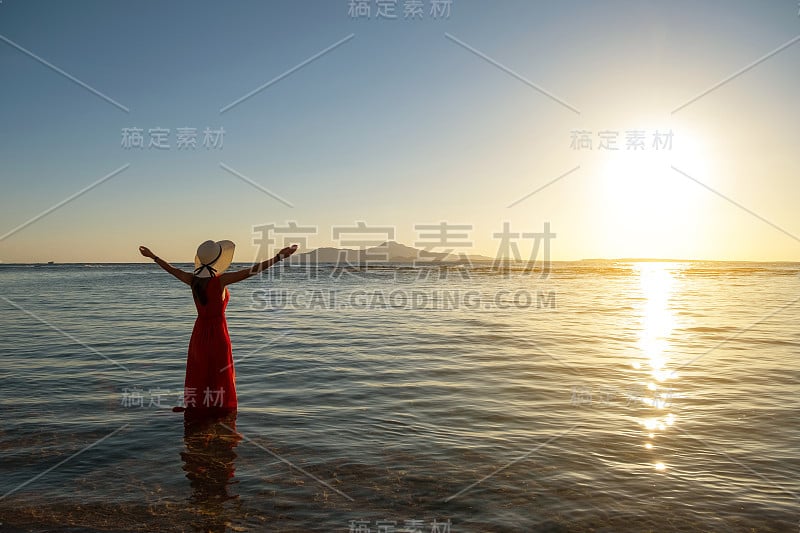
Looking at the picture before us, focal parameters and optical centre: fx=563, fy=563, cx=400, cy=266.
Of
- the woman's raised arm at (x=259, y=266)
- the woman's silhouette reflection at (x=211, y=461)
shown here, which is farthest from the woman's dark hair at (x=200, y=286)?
the woman's silhouette reflection at (x=211, y=461)

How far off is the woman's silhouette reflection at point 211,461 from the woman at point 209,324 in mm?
371

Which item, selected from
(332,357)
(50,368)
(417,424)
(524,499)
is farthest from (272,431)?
(50,368)

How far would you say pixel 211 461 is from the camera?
6.87m

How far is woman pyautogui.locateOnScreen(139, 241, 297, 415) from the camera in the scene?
804cm

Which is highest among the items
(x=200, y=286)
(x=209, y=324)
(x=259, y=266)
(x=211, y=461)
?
(x=259, y=266)

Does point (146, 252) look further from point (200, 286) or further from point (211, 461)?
point (211, 461)

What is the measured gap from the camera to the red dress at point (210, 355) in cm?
806

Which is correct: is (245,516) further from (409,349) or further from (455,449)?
(409,349)

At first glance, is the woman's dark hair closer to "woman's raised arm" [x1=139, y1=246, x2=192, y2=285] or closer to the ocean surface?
"woman's raised arm" [x1=139, y1=246, x2=192, y2=285]

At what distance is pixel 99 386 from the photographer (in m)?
11.0

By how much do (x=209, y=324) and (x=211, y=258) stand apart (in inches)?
37.7

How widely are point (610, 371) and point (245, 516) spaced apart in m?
9.58

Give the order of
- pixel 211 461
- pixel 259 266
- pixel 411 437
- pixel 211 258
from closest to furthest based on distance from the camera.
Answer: pixel 211 461 < pixel 259 266 < pixel 411 437 < pixel 211 258

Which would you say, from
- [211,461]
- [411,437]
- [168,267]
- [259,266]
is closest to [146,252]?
[168,267]
